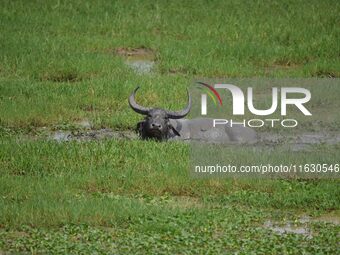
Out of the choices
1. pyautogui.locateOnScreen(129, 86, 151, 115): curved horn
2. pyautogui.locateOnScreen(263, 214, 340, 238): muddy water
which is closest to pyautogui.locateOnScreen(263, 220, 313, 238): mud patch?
pyautogui.locateOnScreen(263, 214, 340, 238): muddy water

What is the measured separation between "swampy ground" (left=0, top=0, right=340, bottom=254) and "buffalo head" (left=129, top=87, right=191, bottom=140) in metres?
0.33

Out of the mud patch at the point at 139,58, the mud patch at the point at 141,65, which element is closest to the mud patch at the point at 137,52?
the mud patch at the point at 139,58

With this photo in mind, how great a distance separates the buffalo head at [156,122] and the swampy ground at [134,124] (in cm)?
33

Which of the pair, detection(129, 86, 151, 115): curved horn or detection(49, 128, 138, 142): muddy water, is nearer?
detection(49, 128, 138, 142): muddy water

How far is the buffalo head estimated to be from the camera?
40.9 ft

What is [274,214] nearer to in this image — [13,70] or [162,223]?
[162,223]

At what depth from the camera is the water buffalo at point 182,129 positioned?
1255cm

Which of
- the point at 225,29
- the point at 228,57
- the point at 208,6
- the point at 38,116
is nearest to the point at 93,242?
the point at 38,116

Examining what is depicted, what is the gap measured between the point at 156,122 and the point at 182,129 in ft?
2.01

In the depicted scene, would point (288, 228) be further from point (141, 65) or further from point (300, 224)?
point (141, 65)

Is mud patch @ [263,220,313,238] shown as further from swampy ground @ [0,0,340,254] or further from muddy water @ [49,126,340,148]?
muddy water @ [49,126,340,148]

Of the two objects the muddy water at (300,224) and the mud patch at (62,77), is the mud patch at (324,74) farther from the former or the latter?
the muddy water at (300,224)

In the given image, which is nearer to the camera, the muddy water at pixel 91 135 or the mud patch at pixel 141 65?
the muddy water at pixel 91 135

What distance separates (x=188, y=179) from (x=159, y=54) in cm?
583
